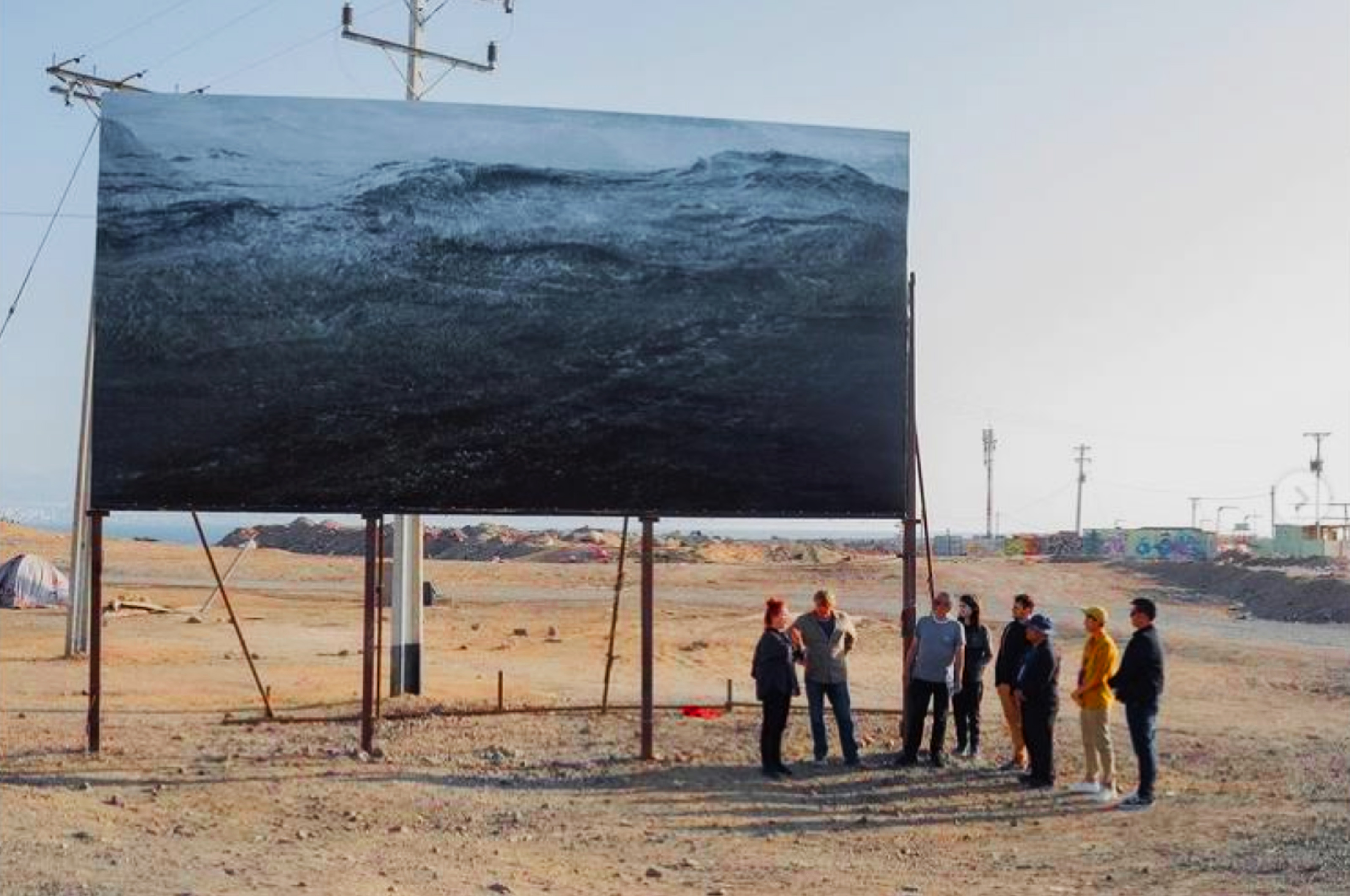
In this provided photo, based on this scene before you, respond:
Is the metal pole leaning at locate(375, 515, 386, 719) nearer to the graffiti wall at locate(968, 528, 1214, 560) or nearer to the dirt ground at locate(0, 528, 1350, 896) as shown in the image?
the dirt ground at locate(0, 528, 1350, 896)

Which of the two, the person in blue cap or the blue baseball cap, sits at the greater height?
the blue baseball cap

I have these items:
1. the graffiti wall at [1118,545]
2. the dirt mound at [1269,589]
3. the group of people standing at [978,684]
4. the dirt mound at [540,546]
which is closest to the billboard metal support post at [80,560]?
the group of people standing at [978,684]

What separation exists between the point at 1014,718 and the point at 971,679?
1.84ft

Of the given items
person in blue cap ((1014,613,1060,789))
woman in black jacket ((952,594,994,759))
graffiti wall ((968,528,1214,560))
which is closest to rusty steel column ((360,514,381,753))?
woman in black jacket ((952,594,994,759))

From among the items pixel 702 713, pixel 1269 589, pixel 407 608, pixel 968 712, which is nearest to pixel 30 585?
pixel 407 608

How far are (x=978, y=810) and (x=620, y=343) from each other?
211 inches

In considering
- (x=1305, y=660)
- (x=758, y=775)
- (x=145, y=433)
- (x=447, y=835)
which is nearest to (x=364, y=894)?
(x=447, y=835)

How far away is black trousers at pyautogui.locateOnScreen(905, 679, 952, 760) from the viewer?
569 inches

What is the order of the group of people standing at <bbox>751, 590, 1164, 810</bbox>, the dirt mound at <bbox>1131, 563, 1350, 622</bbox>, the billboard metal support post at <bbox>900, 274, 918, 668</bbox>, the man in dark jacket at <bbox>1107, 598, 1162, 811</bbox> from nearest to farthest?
1. the man in dark jacket at <bbox>1107, 598, 1162, 811</bbox>
2. the group of people standing at <bbox>751, 590, 1164, 810</bbox>
3. the billboard metal support post at <bbox>900, 274, 918, 668</bbox>
4. the dirt mound at <bbox>1131, 563, 1350, 622</bbox>

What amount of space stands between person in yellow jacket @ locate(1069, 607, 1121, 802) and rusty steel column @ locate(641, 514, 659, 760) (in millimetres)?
3957

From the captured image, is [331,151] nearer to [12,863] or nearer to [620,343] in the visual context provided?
[620,343]

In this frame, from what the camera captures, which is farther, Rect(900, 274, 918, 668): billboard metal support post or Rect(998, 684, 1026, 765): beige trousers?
Rect(900, 274, 918, 668): billboard metal support post

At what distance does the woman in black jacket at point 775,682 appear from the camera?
556 inches

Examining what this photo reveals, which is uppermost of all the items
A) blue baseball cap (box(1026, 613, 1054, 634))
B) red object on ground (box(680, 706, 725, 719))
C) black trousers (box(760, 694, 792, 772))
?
blue baseball cap (box(1026, 613, 1054, 634))
